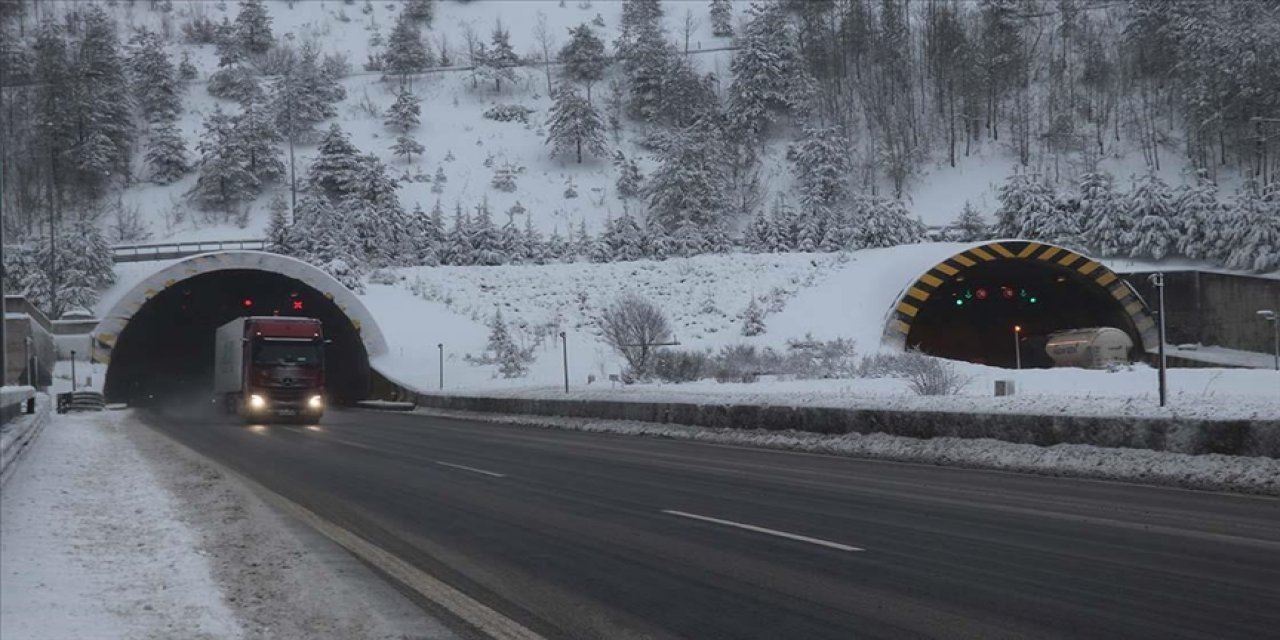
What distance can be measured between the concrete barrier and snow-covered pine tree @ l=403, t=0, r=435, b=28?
12042cm

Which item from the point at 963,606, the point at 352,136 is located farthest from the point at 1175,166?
the point at 963,606

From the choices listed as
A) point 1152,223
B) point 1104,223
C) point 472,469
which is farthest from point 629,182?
point 472,469

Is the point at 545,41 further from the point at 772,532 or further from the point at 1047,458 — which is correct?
the point at 772,532

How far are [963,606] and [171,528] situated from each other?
26.7 ft

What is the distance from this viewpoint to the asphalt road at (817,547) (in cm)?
671

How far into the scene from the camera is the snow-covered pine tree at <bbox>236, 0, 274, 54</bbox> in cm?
12069

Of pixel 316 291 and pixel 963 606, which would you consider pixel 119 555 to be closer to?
pixel 963 606

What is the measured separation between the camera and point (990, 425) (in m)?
16.9

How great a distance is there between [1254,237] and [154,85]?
9203 centimetres

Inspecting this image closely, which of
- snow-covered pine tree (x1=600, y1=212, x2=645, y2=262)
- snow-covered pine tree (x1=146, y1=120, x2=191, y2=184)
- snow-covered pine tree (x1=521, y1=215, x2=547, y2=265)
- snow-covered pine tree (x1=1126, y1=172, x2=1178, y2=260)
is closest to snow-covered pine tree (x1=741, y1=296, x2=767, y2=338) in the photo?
snow-covered pine tree (x1=600, y1=212, x2=645, y2=262)

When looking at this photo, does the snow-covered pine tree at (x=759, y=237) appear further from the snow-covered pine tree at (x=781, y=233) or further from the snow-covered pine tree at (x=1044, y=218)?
the snow-covered pine tree at (x=1044, y=218)

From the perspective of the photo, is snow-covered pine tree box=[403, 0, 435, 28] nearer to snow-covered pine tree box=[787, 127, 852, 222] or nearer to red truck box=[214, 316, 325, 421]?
snow-covered pine tree box=[787, 127, 852, 222]

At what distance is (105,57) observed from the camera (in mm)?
99250

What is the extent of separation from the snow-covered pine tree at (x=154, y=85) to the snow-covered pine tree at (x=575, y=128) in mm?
36668
